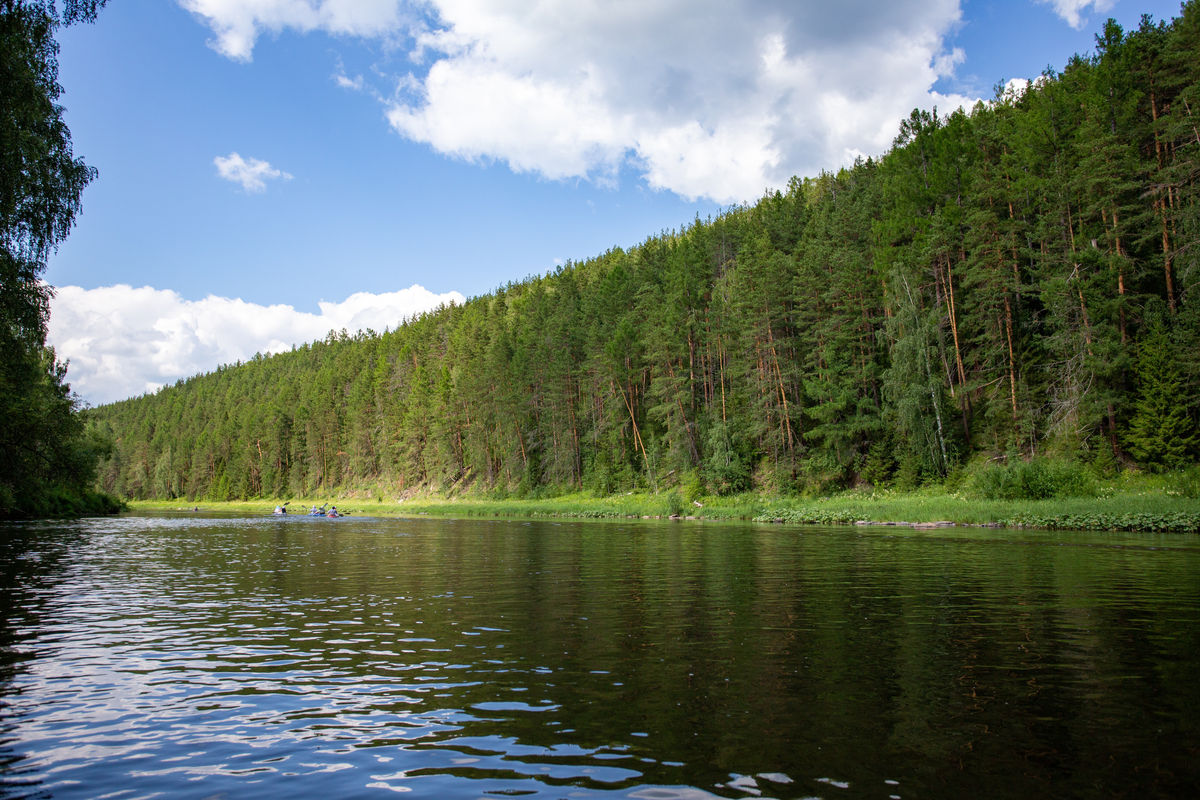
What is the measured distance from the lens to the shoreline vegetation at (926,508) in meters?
32.0

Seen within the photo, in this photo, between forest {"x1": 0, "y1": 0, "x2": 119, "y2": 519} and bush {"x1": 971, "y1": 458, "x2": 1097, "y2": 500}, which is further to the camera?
bush {"x1": 971, "y1": 458, "x2": 1097, "y2": 500}

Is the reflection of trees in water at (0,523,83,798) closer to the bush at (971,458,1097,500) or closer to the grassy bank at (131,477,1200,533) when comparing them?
the grassy bank at (131,477,1200,533)

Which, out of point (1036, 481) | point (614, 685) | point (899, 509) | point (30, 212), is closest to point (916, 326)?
point (899, 509)

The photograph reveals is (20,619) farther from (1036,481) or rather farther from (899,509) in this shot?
(1036,481)

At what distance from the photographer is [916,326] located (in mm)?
49438

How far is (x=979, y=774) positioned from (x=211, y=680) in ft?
31.9

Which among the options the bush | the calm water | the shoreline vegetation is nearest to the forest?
the calm water

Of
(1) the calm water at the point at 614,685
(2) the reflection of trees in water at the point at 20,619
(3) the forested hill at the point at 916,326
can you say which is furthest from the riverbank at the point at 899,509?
(2) the reflection of trees in water at the point at 20,619

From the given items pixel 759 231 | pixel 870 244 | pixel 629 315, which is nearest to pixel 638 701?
pixel 870 244

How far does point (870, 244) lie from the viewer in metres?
59.3

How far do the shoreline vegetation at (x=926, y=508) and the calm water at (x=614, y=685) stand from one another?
14414 millimetres

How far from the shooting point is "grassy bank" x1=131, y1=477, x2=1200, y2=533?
3194 centimetres

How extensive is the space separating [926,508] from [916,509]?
632mm

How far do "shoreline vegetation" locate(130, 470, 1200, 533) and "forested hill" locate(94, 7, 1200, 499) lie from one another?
2873 mm
